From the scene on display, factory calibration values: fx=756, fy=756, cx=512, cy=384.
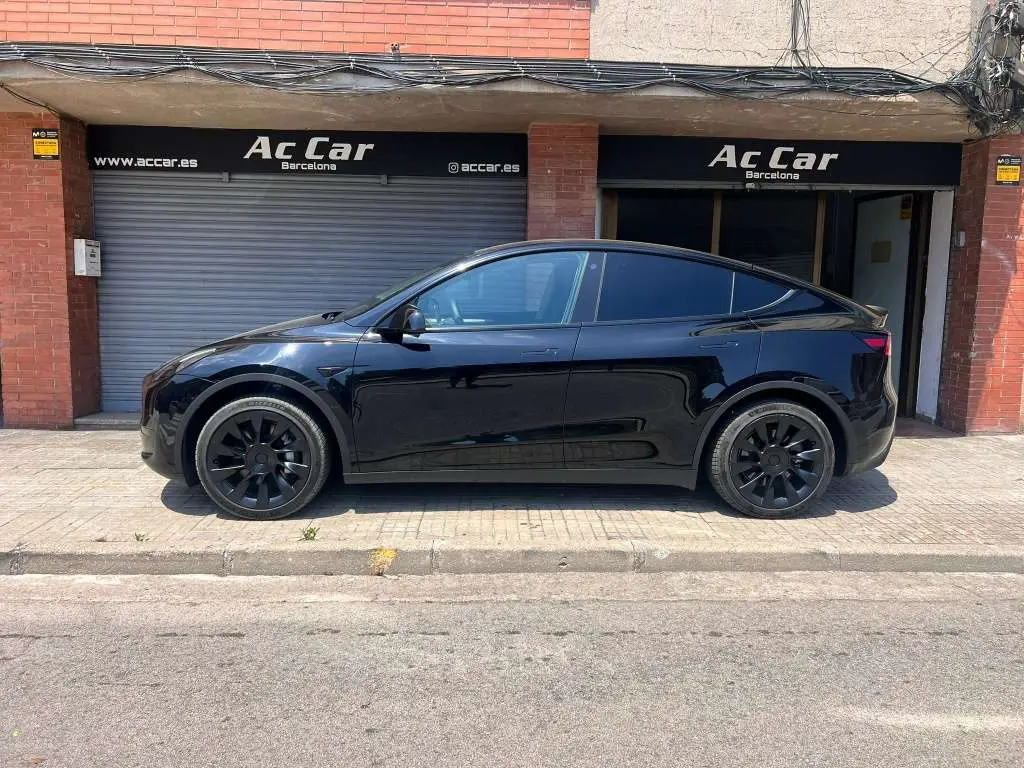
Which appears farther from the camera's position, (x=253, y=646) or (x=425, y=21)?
(x=425, y=21)

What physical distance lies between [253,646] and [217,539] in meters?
1.29

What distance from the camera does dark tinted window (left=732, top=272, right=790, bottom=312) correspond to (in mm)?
5105

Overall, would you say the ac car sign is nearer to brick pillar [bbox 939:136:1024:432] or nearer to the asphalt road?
brick pillar [bbox 939:136:1024:432]

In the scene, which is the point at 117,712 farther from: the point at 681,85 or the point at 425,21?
Answer: the point at 425,21

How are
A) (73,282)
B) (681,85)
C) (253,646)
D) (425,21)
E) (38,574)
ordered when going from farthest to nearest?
(73,282)
(425,21)
(681,85)
(38,574)
(253,646)

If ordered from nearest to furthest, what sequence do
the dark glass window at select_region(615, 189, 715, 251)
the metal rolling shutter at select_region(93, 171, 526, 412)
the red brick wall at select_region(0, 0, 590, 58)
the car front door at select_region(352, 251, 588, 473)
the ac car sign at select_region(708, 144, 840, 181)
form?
the car front door at select_region(352, 251, 588, 473)
the red brick wall at select_region(0, 0, 590, 58)
the ac car sign at select_region(708, 144, 840, 181)
the metal rolling shutter at select_region(93, 171, 526, 412)
the dark glass window at select_region(615, 189, 715, 251)

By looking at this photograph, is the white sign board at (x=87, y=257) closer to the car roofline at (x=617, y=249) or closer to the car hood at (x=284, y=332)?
the car hood at (x=284, y=332)

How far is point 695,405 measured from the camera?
4957 millimetres

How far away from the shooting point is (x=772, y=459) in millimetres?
5086

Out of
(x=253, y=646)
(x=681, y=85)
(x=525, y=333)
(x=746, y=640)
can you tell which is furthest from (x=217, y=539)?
(x=681, y=85)

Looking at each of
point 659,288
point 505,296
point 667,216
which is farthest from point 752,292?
point 667,216

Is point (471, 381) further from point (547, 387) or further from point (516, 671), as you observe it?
point (516, 671)

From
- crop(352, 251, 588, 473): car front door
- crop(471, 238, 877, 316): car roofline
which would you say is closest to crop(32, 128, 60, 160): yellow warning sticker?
crop(352, 251, 588, 473): car front door

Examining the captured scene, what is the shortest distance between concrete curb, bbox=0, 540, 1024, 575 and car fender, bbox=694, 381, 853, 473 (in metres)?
0.78
